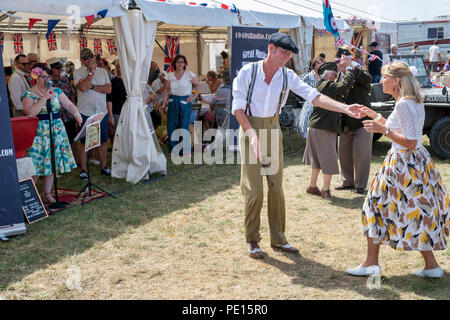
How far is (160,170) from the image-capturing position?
7758 mm

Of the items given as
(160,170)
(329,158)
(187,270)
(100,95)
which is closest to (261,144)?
(187,270)

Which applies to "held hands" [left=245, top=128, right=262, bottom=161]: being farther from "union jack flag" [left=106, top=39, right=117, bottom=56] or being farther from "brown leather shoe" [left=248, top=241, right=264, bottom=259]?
"union jack flag" [left=106, top=39, right=117, bottom=56]

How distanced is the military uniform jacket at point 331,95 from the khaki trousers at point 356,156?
0.33 metres

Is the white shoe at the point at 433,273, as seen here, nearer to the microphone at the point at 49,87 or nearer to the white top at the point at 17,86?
the microphone at the point at 49,87

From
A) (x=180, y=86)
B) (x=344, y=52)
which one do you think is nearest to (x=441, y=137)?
(x=344, y=52)

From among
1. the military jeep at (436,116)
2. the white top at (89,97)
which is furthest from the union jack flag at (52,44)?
the military jeep at (436,116)

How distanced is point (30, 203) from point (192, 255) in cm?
215

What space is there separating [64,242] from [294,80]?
2724 millimetres

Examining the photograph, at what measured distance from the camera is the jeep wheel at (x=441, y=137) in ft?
26.9

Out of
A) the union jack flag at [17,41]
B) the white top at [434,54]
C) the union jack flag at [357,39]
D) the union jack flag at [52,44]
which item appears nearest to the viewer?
the union jack flag at [17,41]

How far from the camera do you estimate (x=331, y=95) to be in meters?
5.95

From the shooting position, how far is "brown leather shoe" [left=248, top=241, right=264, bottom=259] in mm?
4391

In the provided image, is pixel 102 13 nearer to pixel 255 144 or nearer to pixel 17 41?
pixel 255 144
